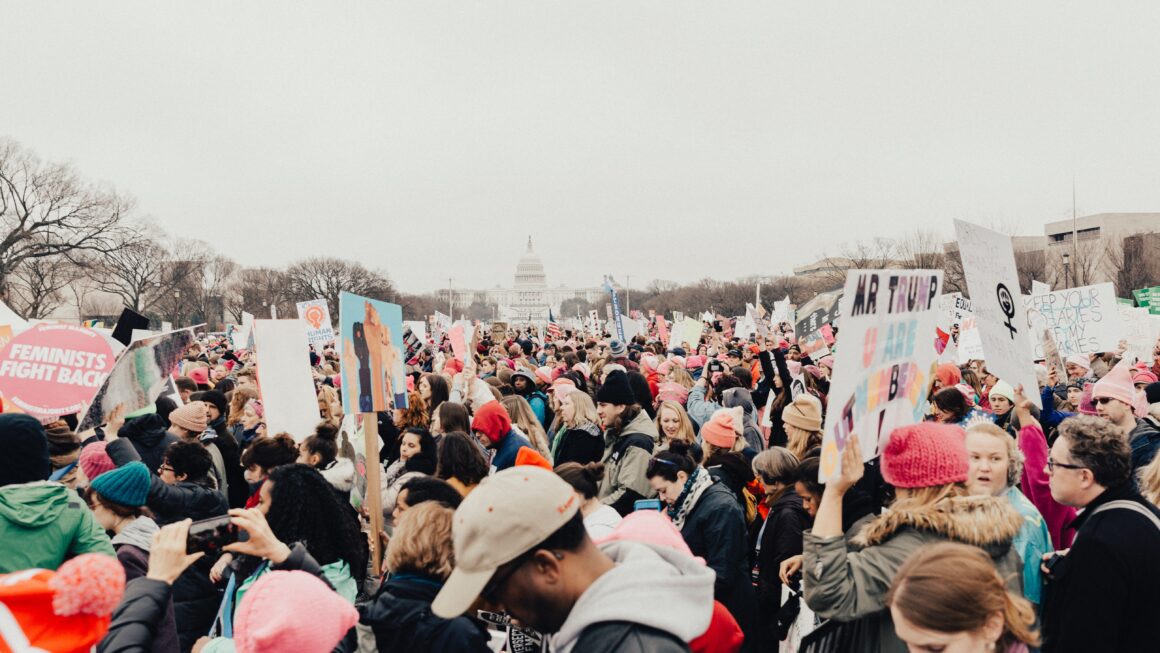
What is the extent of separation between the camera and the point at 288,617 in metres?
2.67

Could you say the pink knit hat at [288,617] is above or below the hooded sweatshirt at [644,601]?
below

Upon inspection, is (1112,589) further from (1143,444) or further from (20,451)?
(20,451)

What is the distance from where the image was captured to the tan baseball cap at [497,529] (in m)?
2.00

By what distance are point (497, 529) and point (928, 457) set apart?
1937 mm

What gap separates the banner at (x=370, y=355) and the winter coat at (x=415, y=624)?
2389 mm

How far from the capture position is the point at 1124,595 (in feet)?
10.2

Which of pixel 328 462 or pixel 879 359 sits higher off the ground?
pixel 879 359

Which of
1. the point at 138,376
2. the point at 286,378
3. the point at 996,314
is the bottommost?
the point at 286,378

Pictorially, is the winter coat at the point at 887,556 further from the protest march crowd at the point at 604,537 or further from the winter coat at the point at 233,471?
the winter coat at the point at 233,471

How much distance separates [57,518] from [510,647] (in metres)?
2.08

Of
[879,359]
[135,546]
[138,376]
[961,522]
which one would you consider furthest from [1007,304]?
[138,376]

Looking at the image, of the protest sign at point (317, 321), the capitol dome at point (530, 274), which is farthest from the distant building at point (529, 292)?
the protest sign at point (317, 321)

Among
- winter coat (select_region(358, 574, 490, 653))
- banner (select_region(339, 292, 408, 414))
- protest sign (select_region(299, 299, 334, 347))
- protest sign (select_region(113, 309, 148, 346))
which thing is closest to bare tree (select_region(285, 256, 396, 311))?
protest sign (select_region(299, 299, 334, 347))

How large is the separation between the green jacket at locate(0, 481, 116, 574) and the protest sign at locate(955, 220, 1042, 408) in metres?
4.75
